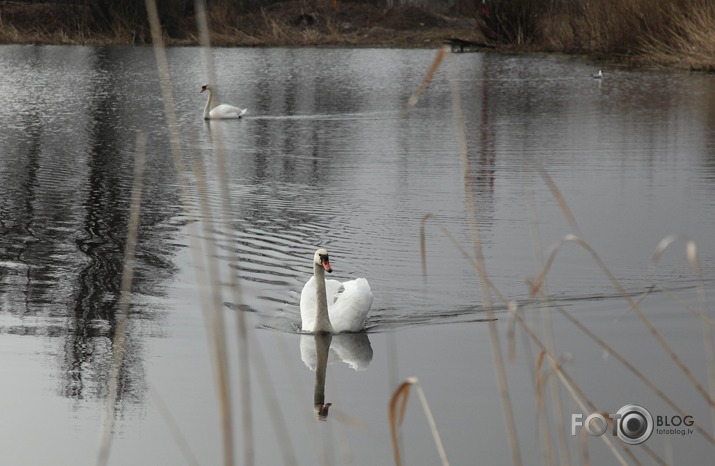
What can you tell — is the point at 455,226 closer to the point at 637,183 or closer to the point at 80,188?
the point at 637,183

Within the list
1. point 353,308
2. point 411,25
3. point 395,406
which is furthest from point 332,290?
point 411,25

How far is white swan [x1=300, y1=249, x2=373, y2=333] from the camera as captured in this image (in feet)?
23.4

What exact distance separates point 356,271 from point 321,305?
1646 mm

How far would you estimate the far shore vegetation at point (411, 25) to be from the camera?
2705 cm

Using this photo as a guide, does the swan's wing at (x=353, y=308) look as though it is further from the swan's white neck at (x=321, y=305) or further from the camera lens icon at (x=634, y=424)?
the camera lens icon at (x=634, y=424)

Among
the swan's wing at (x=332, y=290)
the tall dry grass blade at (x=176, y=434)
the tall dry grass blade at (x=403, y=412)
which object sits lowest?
the swan's wing at (x=332, y=290)

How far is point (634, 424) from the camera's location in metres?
5.14

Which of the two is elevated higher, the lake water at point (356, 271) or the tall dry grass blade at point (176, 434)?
the tall dry grass blade at point (176, 434)

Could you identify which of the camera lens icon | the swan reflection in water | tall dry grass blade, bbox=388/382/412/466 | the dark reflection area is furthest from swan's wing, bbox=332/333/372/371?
tall dry grass blade, bbox=388/382/412/466

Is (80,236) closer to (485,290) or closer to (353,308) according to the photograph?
(353,308)

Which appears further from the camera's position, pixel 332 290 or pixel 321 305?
pixel 332 290

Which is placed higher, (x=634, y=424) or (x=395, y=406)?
(x=395, y=406)

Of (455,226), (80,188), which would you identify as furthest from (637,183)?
(80,188)

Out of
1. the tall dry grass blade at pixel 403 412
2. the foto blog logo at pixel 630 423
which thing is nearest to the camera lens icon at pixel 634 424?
the foto blog logo at pixel 630 423
